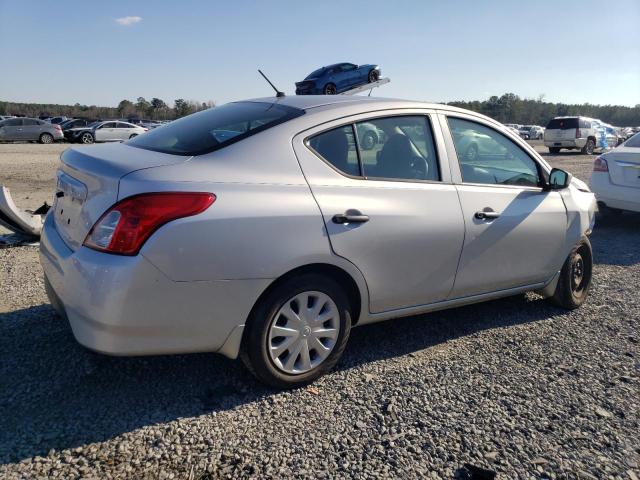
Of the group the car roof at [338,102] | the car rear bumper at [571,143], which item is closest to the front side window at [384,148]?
the car roof at [338,102]

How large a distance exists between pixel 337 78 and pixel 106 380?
73.3 feet

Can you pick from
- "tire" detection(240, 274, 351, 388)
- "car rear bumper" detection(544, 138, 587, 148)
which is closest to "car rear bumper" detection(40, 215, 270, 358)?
"tire" detection(240, 274, 351, 388)

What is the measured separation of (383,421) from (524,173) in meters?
2.40

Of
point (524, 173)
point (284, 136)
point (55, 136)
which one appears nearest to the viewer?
point (284, 136)

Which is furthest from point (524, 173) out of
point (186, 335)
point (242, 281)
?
point (186, 335)

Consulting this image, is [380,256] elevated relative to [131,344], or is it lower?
elevated

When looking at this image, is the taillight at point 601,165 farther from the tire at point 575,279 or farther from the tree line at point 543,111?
the tree line at point 543,111

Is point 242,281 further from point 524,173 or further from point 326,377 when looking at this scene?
point 524,173

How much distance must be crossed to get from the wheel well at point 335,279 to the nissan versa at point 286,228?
10 mm

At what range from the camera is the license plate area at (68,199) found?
2.97 m

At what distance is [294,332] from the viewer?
123 inches

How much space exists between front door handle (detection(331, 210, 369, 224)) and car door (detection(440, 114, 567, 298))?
89 centimetres

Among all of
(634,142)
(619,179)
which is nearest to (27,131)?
(634,142)

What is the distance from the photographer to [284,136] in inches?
124
